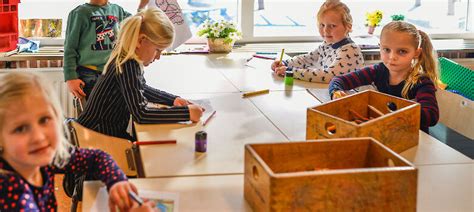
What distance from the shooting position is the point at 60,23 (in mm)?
4531

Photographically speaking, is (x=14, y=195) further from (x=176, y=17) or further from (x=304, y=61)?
(x=176, y=17)

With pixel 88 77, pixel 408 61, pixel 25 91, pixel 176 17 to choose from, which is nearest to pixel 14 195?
pixel 25 91

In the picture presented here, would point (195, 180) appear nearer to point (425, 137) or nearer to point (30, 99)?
point (30, 99)

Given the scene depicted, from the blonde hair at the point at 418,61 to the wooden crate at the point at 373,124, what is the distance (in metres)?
0.45

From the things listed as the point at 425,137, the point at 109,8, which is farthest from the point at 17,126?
the point at 109,8

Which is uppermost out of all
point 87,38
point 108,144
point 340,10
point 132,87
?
point 340,10

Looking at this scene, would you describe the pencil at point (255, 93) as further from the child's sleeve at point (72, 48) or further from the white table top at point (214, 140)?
the child's sleeve at point (72, 48)

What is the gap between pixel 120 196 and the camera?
1.74 metres

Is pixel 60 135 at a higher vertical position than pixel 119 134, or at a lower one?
higher

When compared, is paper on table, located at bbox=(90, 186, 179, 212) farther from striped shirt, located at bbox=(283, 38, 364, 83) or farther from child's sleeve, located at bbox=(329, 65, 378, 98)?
striped shirt, located at bbox=(283, 38, 364, 83)

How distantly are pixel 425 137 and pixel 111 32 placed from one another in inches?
75.3

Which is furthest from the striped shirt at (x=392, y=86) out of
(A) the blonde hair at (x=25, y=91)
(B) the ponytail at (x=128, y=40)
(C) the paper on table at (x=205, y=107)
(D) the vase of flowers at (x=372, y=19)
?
(D) the vase of flowers at (x=372, y=19)

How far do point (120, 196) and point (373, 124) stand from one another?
0.84m

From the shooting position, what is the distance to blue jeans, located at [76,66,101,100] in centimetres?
357
